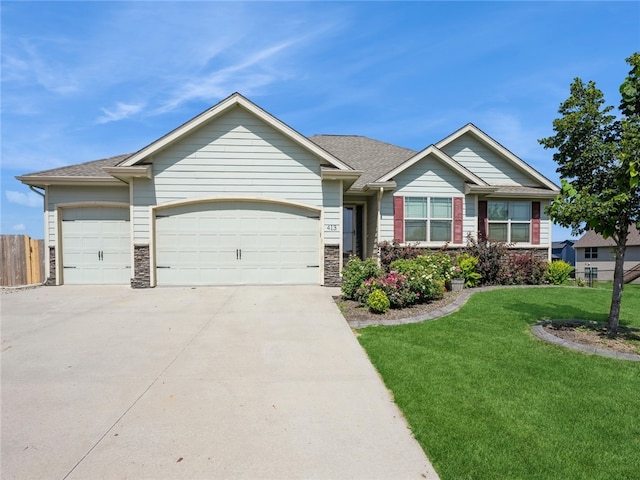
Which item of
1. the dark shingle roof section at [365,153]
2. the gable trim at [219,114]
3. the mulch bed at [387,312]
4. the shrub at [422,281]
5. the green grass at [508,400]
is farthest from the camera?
the dark shingle roof section at [365,153]

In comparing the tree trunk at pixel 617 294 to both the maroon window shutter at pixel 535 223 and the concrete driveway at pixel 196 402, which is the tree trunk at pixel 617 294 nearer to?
the concrete driveway at pixel 196 402

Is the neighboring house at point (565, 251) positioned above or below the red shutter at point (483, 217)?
below

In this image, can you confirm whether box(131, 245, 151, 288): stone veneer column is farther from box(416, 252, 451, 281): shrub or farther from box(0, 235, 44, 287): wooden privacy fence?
box(416, 252, 451, 281): shrub

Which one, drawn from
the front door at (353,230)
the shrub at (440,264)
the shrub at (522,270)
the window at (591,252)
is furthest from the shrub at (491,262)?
the window at (591,252)

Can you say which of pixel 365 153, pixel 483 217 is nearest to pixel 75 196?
pixel 365 153

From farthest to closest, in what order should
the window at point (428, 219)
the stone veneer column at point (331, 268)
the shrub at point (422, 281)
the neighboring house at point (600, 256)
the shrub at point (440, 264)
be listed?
the neighboring house at point (600, 256), the window at point (428, 219), the stone veneer column at point (331, 268), the shrub at point (440, 264), the shrub at point (422, 281)

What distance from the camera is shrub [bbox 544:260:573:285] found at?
39.5 ft

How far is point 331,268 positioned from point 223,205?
3927 mm

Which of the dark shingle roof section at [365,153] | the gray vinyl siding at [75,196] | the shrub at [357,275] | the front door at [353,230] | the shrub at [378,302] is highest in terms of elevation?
the dark shingle roof section at [365,153]

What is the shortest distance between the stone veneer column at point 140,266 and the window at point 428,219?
28.2 feet

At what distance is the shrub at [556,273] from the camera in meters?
12.0

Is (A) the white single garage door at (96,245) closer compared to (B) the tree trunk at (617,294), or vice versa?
(B) the tree trunk at (617,294)

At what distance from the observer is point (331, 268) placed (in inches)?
428

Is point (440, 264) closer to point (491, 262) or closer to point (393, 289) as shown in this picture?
point (491, 262)
